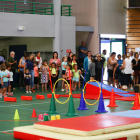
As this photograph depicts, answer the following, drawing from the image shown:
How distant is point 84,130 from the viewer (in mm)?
5539

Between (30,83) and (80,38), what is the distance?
810 cm

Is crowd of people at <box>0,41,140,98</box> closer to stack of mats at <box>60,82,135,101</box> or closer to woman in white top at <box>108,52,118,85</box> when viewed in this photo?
woman in white top at <box>108,52,118,85</box>

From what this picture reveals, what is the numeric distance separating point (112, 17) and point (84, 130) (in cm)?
1870

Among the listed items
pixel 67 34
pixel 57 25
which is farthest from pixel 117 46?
pixel 57 25

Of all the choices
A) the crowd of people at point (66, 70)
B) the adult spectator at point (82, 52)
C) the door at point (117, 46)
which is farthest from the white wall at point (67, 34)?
the door at point (117, 46)

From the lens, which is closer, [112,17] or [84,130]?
[84,130]

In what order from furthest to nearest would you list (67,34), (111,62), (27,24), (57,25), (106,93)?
1. (67,34)
2. (57,25)
3. (27,24)
4. (111,62)
5. (106,93)

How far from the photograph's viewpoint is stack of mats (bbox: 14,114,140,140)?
18.1ft

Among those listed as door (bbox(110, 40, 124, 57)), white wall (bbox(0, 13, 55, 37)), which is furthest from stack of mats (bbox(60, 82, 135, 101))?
door (bbox(110, 40, 124, 57))

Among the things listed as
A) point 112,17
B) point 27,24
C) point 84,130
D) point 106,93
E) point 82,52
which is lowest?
point 106,93

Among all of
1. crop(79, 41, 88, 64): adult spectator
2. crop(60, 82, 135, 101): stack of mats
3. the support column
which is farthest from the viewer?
crop(79, 41, 88, 64): adult spectator

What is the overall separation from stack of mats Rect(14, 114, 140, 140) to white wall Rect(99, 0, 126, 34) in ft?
55.2

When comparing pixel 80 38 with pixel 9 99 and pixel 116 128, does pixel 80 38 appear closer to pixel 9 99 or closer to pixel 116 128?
pixel 9 99

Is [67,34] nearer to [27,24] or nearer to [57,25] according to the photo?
[57,25]
